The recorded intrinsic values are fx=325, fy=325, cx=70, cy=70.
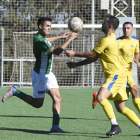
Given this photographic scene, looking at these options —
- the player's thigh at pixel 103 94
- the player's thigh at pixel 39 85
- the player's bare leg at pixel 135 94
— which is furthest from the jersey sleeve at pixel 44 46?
the player's bare leg at pixel 135 94

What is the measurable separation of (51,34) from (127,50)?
10919 mm

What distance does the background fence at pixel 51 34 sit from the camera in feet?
51.4

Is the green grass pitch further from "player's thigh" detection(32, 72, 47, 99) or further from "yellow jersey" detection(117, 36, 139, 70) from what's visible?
"yellow jersey" detection(117, 36, 139, 70)

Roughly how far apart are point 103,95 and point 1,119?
255cm

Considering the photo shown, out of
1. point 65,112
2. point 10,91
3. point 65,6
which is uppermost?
point 65,6

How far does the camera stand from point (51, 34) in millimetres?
16406

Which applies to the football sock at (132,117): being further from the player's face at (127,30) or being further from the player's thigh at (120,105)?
the player's face at (127,30)

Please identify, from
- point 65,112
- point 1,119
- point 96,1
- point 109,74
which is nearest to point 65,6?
point 96,1

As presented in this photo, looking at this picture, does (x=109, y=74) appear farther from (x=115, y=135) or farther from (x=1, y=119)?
(x=1, y=119)

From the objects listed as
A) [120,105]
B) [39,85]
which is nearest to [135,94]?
[120,105]

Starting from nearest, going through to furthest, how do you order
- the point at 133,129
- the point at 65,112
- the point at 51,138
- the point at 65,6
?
the point at 51,138 → the point at 133,129 → the point at 65,112 → the point at 65,6

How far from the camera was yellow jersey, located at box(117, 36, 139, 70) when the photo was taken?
5.66 metres

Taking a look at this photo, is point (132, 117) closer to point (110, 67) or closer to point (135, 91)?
point (135, 91)

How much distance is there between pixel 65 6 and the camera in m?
17.1
